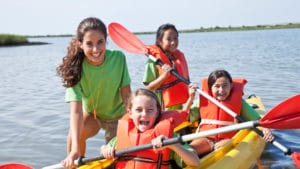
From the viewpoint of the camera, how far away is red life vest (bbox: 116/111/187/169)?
2.90 meters

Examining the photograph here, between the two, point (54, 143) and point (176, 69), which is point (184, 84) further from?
point (54, 143)

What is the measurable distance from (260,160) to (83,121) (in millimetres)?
2139

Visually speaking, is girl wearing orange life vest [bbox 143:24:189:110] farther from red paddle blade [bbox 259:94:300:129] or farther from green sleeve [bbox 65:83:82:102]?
red paddle blade [bbox 259:94:300:129]

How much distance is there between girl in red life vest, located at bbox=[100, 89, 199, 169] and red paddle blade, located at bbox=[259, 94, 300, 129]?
611 millimetres

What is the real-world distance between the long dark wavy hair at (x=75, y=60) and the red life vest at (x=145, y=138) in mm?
598

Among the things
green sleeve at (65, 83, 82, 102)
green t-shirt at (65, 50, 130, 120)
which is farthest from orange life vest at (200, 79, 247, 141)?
green sleeve at (65, 83, 82, 102)

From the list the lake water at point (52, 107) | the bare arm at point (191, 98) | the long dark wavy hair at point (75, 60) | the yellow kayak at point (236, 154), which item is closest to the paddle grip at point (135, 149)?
the yellow kayak at point (236, 154)

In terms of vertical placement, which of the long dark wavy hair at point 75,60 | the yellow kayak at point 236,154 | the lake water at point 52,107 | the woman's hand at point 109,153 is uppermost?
the long dark wavy hair at point 75,60

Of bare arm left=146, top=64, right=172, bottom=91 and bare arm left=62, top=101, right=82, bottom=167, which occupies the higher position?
bare arm left=146, top=64, right=172, bottom=91

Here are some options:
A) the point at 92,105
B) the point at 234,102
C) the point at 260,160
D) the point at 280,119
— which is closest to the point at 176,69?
the point at 234,102

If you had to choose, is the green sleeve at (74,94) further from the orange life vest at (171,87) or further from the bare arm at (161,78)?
the orange life vest at (171,87)

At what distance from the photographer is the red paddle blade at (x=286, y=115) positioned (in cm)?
306

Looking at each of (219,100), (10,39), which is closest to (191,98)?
(219,100)

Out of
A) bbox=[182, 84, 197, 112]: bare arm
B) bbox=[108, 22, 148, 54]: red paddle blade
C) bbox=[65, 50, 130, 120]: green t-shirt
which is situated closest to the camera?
bbox=[65, 50, 130, 120]: green t-shirt
